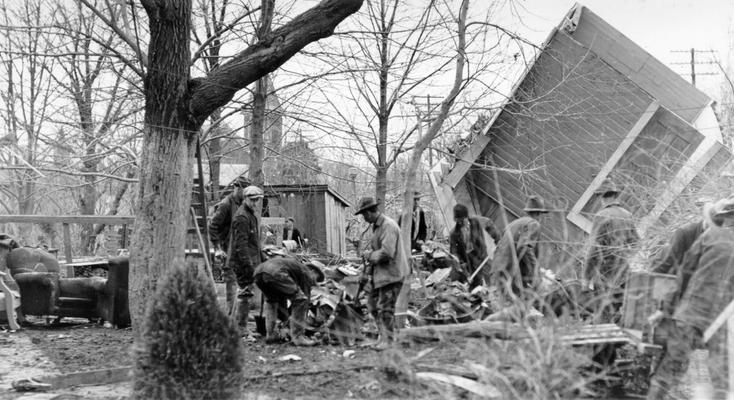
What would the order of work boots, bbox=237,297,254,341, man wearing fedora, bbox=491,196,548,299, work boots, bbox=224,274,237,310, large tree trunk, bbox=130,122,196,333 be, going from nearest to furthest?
large tree trunk, bbox=130,122,196,333 < man wearing fedora, bbox=491,196,548,299 < work boots, bbox=237,297,254,341 < work boots, bbox=224,274,237,310

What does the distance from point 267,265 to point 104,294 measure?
2.98 meters

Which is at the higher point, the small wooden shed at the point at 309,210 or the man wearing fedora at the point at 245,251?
the small wooden shed at the point at 309,210

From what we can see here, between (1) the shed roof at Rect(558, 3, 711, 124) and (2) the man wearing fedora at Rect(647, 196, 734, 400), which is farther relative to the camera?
(1) the shed roof at Rect(558, 3, 711, 124)

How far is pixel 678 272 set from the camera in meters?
6.51

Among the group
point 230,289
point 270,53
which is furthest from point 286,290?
point 270,53

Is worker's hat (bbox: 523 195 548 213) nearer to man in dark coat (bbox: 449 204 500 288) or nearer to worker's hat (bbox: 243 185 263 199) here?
man in dark coat (bbox: 449 204 500 288)

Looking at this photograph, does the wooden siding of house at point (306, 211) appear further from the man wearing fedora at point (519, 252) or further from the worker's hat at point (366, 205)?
the worker's hat at point (366, 205)

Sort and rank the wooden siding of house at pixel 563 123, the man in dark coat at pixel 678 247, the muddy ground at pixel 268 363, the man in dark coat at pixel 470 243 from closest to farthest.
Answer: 1. the muddy ground at pixel 268 363
2. the man in dark coat at pixel 678 247
3. the man in dark coat at pixel 470 243
4. the wooden siding of house at pixel 563 123

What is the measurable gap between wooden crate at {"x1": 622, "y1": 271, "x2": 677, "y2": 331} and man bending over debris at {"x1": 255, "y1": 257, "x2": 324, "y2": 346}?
4.00m

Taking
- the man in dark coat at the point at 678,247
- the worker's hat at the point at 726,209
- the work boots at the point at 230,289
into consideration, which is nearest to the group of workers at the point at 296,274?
the work boots at the point at 230,289

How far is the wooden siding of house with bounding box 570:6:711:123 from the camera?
13.1 meters

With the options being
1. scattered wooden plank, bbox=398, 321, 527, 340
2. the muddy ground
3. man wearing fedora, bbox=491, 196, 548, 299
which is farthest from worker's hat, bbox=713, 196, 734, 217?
man wearing fedora, bbox=491, 196, 548, 299

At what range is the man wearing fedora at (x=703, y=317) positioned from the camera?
5.94 m

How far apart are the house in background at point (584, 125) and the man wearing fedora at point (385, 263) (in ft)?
11.3
